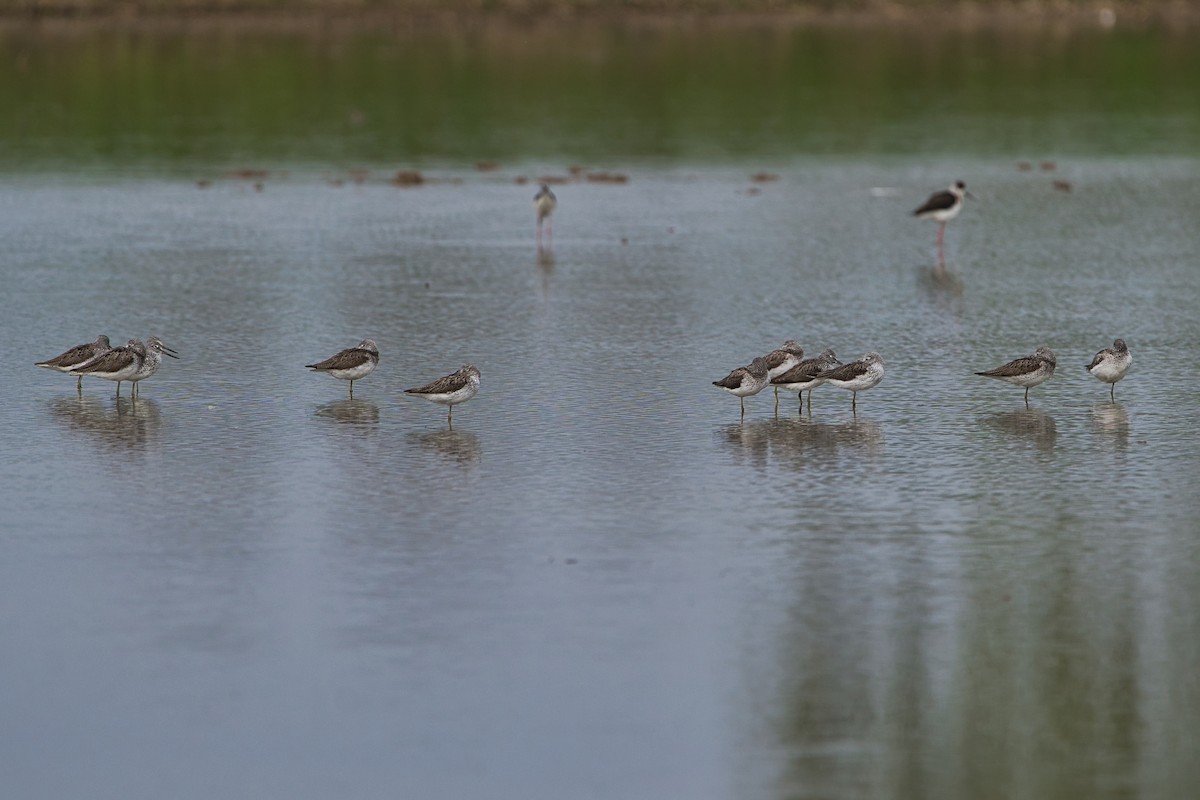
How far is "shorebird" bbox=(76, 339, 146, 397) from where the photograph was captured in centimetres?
2152

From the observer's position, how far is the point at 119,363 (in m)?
21.5

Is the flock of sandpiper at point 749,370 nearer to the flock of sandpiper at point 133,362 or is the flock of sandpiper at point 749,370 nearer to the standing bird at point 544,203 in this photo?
the flock of sandpiper at point 133,362

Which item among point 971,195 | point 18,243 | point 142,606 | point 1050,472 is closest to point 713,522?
point 1050,472

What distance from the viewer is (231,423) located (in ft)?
66.9

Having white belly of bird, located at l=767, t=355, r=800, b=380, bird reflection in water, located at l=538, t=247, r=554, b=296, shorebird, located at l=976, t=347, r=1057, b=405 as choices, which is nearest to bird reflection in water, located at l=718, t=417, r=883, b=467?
white belly of bird, located at l=767, t=355, r=800, b=380

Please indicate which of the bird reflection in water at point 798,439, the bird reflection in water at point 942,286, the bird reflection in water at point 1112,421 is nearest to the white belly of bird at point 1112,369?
Result: the bird reflection in water at point 1112,421

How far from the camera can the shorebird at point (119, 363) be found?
70.6ft

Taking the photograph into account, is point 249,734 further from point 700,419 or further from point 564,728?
point 700,419

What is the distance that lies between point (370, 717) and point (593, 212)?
27.1 m

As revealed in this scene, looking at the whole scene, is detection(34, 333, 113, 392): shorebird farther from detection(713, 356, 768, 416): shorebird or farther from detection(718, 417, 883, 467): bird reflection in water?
detection(718, 417, 883, 467): bird reflection in water

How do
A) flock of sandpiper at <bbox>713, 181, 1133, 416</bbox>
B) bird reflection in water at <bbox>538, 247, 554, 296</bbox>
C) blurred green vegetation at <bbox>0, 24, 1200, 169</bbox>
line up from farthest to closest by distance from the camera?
blurred green vegetation at <bbox>0, 24, 1200, 169</bbox> → bird reflection in water at <bbox>538, 247, 554, 296</bbox> → flock of sandpiper at <bbox>713, 181, 1133, 416</bbox>

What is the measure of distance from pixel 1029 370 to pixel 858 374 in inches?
79.9

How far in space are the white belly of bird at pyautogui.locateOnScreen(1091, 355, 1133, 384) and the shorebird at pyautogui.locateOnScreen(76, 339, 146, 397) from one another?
1085 cm

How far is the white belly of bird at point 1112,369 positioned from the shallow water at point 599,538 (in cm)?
50
